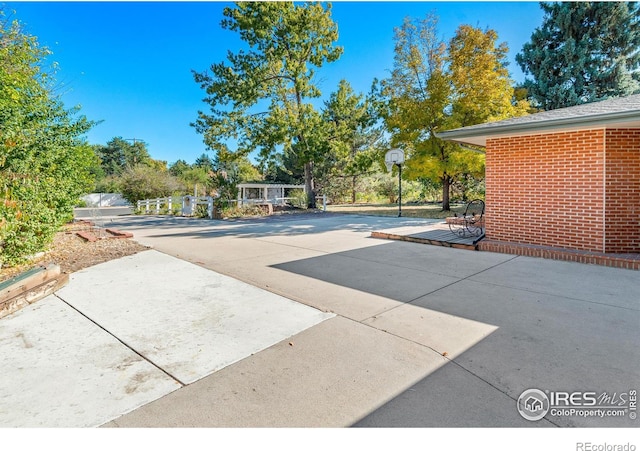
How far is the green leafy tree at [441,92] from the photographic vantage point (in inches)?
547

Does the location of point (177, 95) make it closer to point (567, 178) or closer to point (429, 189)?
point (429, 189)

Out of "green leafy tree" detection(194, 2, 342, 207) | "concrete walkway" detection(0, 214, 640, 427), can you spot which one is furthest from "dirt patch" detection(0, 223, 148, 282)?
"green leafy tree" detection(194, 2, 342, 207)

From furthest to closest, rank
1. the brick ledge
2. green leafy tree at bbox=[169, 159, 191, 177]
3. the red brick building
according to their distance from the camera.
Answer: green leafy tree at bbox=[169, 159, 191, 177], the red brick building, the brick ledge

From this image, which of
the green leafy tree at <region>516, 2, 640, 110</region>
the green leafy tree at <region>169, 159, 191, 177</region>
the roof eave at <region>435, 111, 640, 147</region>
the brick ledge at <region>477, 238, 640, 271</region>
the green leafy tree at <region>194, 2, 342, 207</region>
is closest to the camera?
the roof eave at <region>435, 111, 640, 147</region>

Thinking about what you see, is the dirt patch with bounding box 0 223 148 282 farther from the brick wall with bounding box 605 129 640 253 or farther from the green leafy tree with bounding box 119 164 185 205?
the green leafy tree with bounding box 119 164 185 205

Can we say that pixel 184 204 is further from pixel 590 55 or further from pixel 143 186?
pixel 590 55

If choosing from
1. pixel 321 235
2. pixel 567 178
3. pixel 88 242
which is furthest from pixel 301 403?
pixel 88 242

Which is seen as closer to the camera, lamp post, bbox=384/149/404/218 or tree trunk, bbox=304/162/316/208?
lamp post, bbox=384/149/404/218

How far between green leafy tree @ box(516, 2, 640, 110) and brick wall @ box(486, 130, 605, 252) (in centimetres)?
1700

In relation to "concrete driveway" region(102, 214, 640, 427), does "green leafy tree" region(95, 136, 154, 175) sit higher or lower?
higher

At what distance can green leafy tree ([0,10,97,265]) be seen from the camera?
4.84 meters

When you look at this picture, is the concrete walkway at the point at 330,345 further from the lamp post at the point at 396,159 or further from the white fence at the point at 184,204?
the white fence at the point at 184,204

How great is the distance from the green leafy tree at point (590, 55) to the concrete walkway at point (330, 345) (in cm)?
1965

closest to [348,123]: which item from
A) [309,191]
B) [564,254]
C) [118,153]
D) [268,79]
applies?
[309,191]
